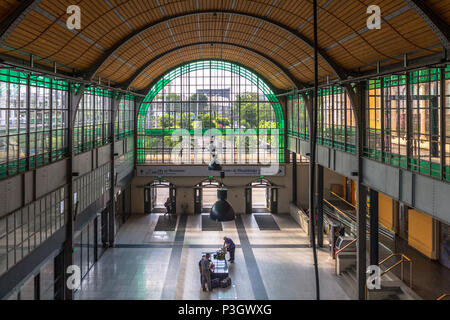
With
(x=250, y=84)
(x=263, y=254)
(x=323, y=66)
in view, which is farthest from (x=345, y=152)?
(x=250, y=84)

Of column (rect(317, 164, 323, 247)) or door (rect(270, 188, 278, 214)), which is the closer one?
column (rect(317, 164, 323, 247))

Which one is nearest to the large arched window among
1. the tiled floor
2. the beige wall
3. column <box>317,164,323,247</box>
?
the beige wall

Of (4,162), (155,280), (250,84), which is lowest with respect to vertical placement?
(155,280)

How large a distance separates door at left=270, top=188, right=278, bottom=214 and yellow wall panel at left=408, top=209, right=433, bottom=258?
42.1ft

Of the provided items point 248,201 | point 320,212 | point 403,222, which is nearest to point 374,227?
point 320,212

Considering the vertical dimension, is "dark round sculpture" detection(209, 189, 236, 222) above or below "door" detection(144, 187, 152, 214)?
above

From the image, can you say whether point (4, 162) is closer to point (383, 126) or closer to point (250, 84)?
point (383, 126)

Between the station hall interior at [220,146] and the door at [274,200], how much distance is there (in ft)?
0.31

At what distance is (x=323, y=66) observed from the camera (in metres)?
20.5

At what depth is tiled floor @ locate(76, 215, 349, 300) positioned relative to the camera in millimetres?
17016

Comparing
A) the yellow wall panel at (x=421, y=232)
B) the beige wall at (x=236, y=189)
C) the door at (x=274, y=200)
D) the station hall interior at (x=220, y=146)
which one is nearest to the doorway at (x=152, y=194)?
the station hall interior at (x=220, y=146)

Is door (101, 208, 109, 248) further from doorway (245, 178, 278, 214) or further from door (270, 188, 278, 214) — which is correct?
door (270, 188, 278, 214)

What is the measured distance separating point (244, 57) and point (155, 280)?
741 inches

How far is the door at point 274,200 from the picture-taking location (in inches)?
1321
